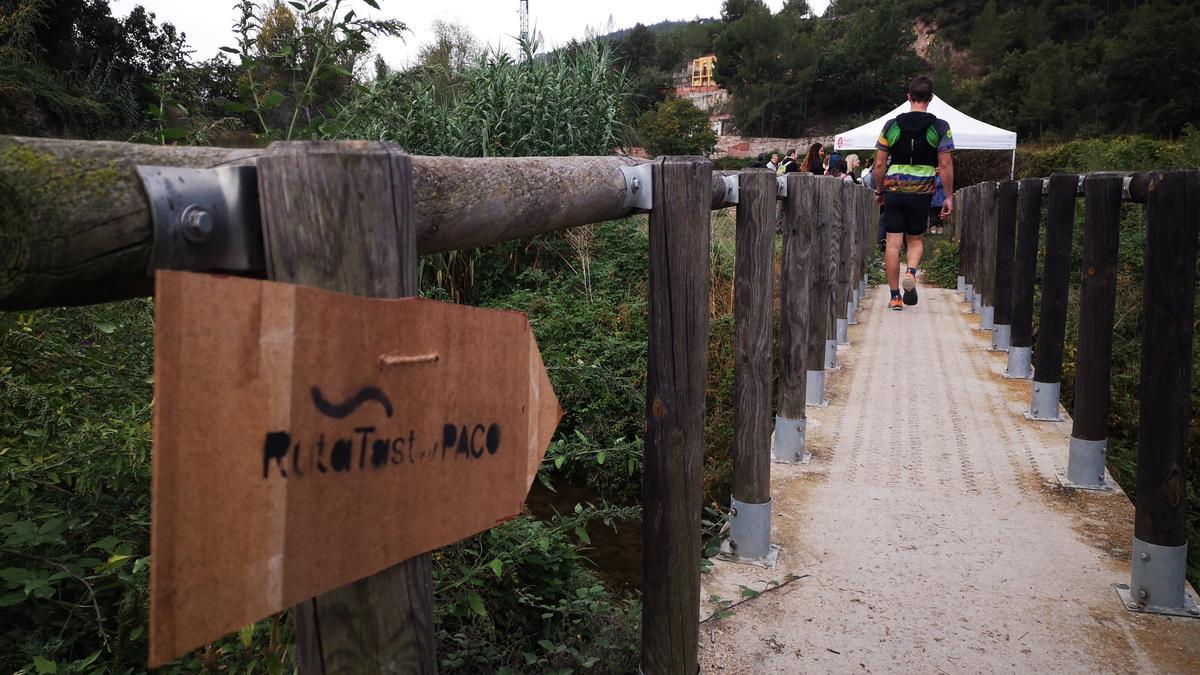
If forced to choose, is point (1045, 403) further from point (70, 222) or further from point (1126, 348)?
point (70, 222)

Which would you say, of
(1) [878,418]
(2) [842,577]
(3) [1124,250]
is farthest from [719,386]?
(3) [1124,250]

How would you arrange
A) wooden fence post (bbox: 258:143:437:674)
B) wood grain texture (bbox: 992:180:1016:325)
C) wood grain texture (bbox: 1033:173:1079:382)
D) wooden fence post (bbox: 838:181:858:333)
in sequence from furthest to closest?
wooden fence post (bbox: 838:181:858:333) < wood grain texture (bbox: 992:180:1016:325) < wood grain texture (bbox: 1033:173:1079:382) < wooden fence post (bbox: 258:143:437:674)

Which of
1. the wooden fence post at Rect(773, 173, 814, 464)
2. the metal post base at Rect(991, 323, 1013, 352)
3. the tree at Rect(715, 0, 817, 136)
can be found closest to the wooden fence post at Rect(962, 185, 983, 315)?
the metal post base at Rect(991, 323, 1013, 352)

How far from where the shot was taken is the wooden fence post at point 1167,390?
8.46 ft

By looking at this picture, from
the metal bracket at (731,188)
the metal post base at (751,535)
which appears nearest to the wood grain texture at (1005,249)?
the metal post base at (751,535)

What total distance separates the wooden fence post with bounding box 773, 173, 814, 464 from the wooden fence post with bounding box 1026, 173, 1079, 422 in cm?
107

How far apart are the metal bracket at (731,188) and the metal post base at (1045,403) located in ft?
8.24

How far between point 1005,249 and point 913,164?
884 mm

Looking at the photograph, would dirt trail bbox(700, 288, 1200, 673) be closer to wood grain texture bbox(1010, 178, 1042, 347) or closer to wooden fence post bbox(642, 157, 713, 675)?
wooden fence post bbox(642, 157, 713, 675)

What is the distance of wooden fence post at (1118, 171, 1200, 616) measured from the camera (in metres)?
2.58

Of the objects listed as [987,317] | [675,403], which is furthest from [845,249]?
[675,403]

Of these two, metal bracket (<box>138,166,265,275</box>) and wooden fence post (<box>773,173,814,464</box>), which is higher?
metal bracket (<box>138,166,265,275</box>)

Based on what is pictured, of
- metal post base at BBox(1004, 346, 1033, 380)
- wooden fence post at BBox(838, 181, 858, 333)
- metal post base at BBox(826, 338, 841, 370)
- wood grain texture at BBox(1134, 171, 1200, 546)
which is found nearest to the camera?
wood grain texture at BBox(1134, 171, 1200, 546)

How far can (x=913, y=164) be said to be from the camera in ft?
21.0
